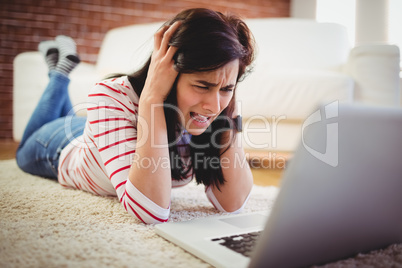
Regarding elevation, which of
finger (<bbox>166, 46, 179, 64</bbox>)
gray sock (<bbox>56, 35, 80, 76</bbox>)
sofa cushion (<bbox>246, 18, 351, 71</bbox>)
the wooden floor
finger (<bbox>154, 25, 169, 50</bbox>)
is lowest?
the wooden floor

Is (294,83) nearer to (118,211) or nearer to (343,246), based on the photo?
(118,211)

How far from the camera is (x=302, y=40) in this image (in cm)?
243

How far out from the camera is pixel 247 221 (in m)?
0.76

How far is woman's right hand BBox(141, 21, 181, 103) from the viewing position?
812mm

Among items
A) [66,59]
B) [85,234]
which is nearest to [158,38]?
[85,234]

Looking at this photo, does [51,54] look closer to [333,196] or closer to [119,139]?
[119,139]

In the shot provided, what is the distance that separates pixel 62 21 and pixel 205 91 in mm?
2719

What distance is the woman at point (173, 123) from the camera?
2.56ft

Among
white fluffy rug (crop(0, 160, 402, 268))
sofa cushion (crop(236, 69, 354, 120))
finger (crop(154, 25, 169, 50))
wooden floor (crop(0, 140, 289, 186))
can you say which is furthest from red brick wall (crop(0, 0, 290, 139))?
finger (crop(154, 25, 169, 50))

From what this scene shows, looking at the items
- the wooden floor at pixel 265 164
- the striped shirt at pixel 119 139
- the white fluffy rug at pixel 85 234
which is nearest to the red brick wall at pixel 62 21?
the wooden floor at pixel 265 164

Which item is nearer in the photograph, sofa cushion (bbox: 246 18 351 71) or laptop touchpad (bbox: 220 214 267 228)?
laptop touchpad (bbox: 220 214 267 228)

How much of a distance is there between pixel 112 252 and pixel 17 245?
0.18 m

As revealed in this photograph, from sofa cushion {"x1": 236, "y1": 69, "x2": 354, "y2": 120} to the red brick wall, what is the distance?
155 centimetres

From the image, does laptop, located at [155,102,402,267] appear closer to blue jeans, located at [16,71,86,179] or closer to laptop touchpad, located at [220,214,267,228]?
laptop touchpad, located at [220,214,267,228]
